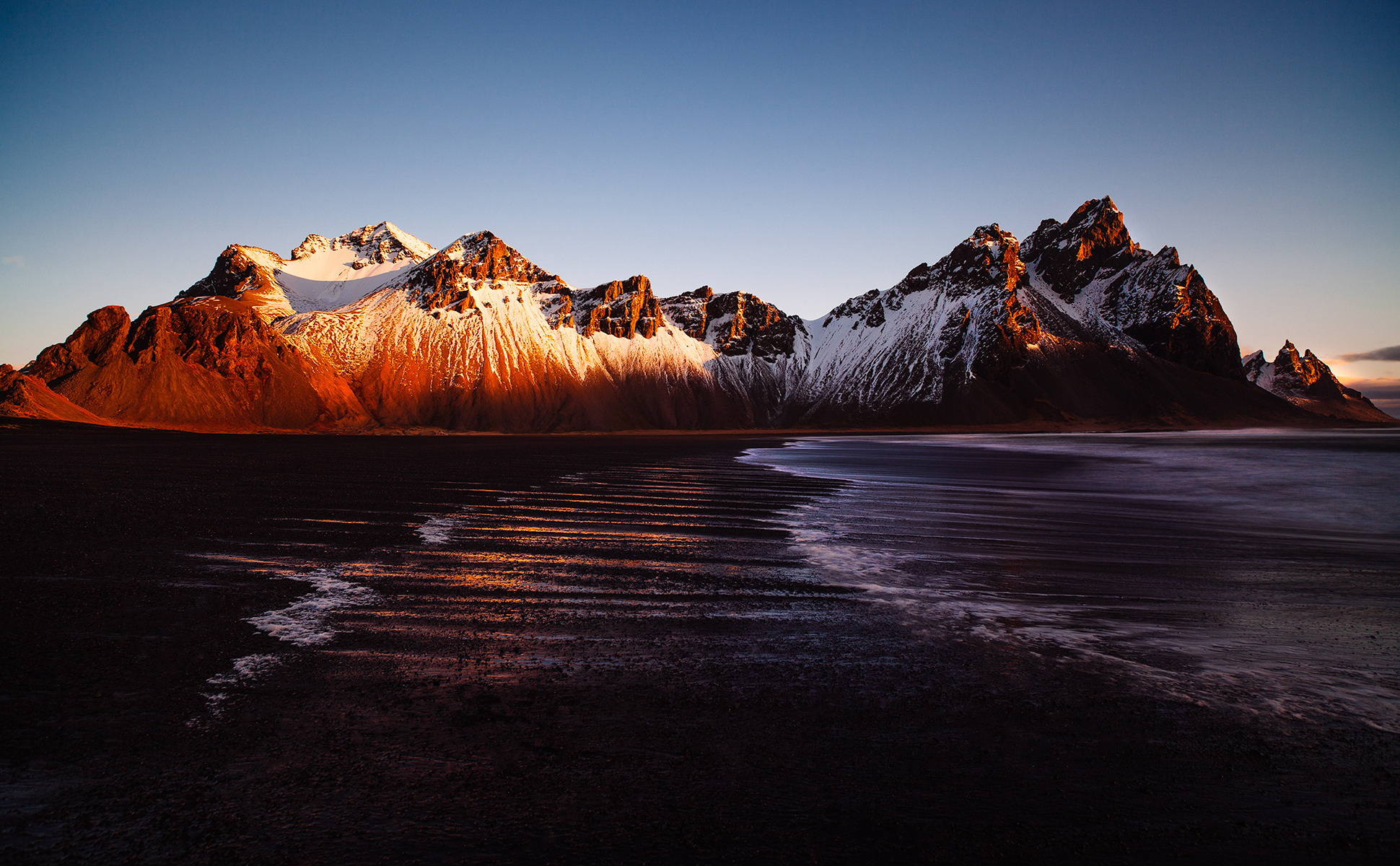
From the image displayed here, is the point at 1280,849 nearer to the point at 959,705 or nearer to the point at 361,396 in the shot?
the point at 959,705

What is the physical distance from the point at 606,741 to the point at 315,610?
6.60 metres

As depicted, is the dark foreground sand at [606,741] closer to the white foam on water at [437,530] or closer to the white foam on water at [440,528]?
the white foam on water at [437,530]

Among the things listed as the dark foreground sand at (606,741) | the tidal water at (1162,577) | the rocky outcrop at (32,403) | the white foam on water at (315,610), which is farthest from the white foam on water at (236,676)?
the rocky outcrop at (32,403)

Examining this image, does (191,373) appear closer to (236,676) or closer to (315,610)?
(315,610)

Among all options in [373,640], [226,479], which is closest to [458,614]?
[373,640]

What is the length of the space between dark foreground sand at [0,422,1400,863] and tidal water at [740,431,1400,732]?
93cm

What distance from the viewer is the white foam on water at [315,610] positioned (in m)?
9.43

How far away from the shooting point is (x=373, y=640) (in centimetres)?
925

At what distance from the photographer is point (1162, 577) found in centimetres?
1385

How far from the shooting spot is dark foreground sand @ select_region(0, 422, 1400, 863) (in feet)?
16.3

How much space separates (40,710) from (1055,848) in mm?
9079

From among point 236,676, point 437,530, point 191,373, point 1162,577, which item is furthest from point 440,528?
point 191,373

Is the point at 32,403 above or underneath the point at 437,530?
above

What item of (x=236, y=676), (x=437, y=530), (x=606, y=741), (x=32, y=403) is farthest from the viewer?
(x=32, y=403)
